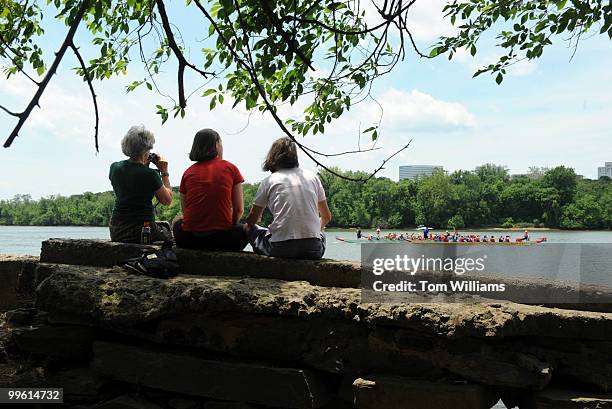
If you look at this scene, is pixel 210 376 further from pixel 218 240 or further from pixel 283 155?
pixel 283 155

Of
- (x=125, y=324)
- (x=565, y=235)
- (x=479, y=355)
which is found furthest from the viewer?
(x=565, y=235)

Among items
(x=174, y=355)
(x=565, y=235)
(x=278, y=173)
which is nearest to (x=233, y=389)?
(x=174, y=355)

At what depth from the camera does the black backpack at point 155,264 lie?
154 inches

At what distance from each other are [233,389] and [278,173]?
1.63m

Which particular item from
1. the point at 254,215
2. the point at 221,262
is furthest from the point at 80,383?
the point at 254,215

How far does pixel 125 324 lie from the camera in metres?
3.56

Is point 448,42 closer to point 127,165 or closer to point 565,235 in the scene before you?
point 127,165

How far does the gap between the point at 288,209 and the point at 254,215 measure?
391mm

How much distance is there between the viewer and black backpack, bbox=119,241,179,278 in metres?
3.91

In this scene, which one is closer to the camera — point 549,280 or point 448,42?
point 549,280

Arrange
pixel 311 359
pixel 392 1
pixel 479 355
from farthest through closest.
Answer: pixel 311 359
pixel 479 355
pixel 392 1

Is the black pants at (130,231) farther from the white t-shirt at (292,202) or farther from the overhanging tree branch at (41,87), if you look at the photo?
the overhanging tree branch at (41,87)

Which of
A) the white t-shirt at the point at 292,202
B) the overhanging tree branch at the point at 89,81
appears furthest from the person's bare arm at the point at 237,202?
the overhanging tree branch at the point at 89,81

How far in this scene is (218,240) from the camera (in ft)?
14.7
